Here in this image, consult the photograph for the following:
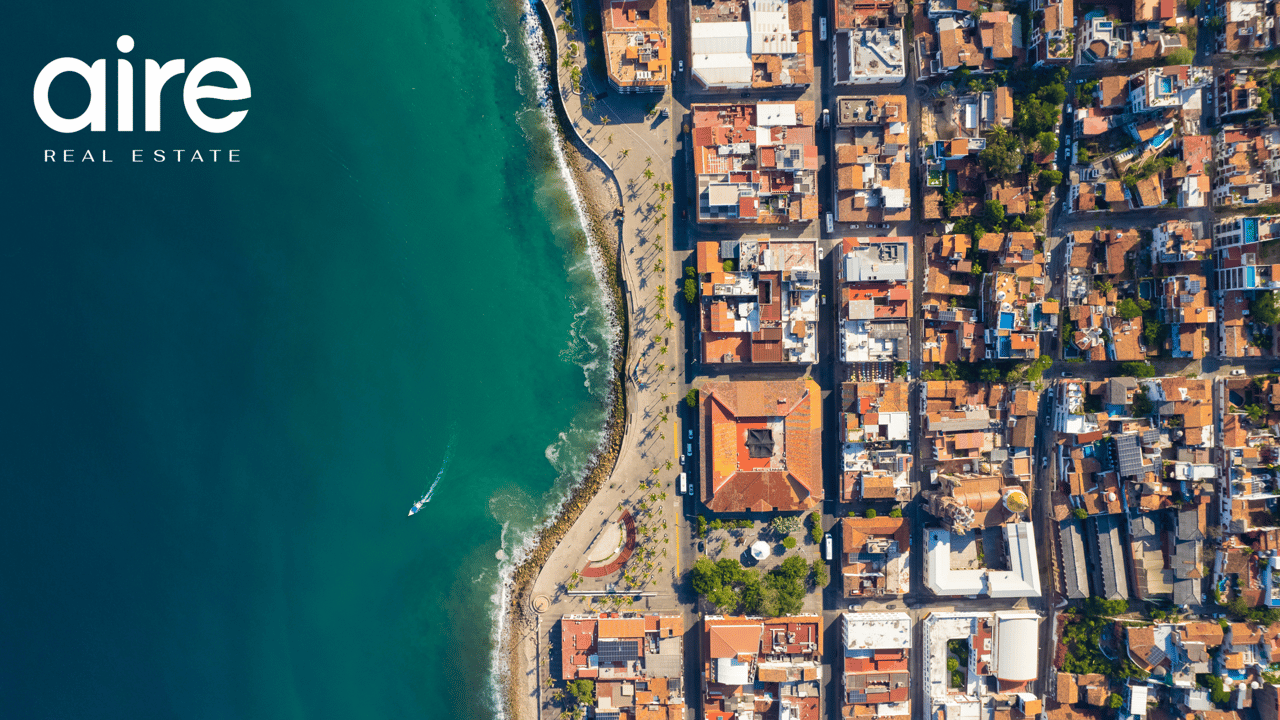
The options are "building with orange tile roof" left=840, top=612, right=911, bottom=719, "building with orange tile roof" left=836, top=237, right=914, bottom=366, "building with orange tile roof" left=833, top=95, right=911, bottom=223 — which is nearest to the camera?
"building with orange tile roof" left=836, top=237, right=914, bottom=366

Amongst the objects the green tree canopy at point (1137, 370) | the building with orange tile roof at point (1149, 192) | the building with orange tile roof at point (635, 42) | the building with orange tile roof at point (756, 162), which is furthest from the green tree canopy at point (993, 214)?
the building with orange tile roof at point (635, 42)

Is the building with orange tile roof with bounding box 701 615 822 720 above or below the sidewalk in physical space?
below

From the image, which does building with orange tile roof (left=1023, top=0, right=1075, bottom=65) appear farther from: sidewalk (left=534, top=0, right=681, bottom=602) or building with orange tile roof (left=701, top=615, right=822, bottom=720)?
building with orange tile roof (left=701, top=615, right=822, bottom=720)

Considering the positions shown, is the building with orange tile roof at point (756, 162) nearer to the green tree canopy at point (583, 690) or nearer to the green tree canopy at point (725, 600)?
the green tree canopy at point (725, 600)

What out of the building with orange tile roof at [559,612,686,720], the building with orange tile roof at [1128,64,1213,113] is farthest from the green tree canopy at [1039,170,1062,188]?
the building with orange tile roof at [559,612,686,720]

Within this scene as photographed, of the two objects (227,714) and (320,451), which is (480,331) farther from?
(227,714)

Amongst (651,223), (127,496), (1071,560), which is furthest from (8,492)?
(1071,560)
